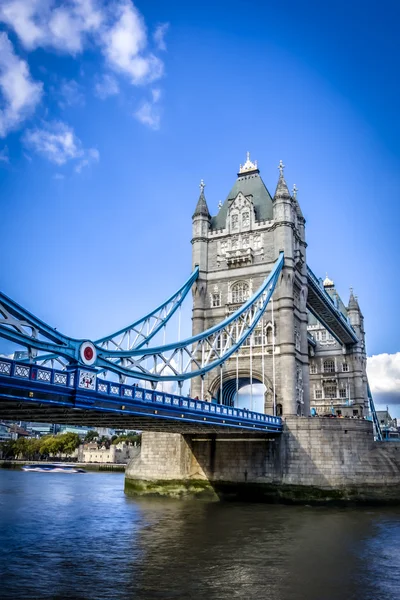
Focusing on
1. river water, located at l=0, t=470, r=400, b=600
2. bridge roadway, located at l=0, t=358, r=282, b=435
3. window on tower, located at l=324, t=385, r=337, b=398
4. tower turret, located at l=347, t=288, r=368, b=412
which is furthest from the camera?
window on tower, located at l=324, t=385, r=337, b=398

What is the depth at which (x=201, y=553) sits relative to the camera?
15984 millimetres

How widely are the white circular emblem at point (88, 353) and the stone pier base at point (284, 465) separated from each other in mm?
16227

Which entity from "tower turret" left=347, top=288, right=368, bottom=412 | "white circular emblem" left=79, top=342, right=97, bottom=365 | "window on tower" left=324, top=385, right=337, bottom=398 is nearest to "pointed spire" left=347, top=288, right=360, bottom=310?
"tower turret" left=347, top=288, right=368, bottom=412

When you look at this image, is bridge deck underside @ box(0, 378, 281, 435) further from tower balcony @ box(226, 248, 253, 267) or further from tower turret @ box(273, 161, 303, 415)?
tower balcony @ box(226, 248, 253, 267)

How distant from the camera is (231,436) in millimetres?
30375

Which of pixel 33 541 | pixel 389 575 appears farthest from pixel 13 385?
pixel 389 575

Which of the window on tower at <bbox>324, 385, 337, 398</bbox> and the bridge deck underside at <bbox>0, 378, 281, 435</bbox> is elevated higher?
the window on tower at <bbox>324, 385, 337, 398</bbox>

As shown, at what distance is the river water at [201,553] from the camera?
12.3 m

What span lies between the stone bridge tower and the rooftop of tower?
0.25 feet

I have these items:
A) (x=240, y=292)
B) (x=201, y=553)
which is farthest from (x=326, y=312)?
(x=201, y=553)

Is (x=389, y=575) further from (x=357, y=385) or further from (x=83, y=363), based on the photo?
(x=357, y=385)

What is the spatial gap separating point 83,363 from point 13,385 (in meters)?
2.82

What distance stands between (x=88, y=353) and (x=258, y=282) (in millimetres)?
21639

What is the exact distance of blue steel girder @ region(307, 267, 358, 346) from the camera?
41.8 m
